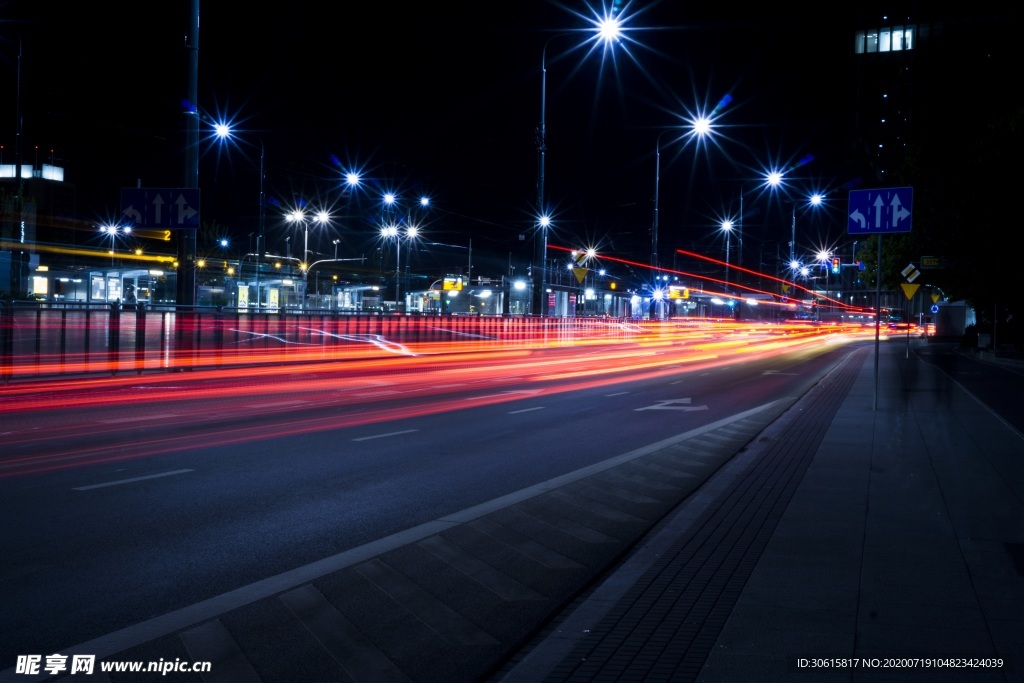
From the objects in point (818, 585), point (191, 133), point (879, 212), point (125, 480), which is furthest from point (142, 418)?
point (879, 212)

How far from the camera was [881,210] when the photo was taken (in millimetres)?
16375

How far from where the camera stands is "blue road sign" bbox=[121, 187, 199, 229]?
19094 millimetres

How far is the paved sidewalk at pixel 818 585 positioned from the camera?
4.66m

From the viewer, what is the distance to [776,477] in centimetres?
1023

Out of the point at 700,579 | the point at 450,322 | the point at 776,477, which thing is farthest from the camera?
the point at 450,322

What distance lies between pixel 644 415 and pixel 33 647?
1309 cm

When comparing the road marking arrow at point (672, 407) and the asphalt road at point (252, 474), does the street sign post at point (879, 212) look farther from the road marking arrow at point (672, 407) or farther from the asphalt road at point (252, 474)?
the asphalt road at point (252, 474)

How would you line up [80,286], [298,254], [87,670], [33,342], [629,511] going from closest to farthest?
[87,670]
[629,511]
[33,342]
[80,286]
[298,254]

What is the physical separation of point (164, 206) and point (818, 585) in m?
16.8

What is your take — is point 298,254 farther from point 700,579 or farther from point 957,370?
point 700,579

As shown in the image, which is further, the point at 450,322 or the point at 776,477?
the point at 450,322

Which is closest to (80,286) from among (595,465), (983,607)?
(595,465)

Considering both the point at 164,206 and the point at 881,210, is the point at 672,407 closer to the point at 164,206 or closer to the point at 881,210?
the point at 881,210

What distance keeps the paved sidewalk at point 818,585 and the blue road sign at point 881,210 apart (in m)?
6.14
